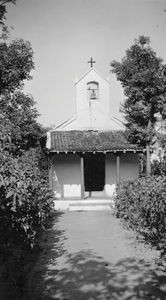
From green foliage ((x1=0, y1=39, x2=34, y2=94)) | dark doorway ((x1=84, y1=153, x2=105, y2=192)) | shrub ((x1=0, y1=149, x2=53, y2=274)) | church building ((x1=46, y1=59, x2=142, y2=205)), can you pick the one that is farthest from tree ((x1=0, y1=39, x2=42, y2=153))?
shrub ((x1=0, y1=149, x2=53, y2=274))

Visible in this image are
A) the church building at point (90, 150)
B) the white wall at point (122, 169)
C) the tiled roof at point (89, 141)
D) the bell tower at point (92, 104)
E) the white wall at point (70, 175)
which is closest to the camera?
the tiled roof at point (89, 141)

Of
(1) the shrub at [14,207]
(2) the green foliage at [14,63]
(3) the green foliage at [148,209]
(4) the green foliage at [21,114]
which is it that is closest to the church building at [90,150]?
(4) the green foliage at [21,114]

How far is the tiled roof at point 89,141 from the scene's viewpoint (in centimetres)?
2020

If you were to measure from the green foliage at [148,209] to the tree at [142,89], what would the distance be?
841 cm

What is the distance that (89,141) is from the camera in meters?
21.5

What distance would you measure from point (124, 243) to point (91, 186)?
1245 cm

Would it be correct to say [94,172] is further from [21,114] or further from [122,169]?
[21,114]

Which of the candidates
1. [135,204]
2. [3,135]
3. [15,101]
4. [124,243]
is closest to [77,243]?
[124,243]

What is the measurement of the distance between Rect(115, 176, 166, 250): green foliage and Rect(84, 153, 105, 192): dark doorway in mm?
9117

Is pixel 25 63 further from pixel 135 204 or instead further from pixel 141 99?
pixel 135 204

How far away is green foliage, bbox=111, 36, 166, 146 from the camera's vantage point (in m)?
20.5

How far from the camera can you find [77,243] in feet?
34.1

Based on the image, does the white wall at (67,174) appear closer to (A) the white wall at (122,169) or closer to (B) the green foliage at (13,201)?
(A) the white wall at (122,169)

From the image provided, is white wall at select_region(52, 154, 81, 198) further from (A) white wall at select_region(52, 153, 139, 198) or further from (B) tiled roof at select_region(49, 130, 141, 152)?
(B) tiled roof at select_region(49, 130, 141, 152)
